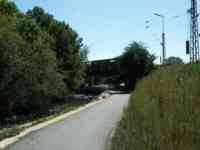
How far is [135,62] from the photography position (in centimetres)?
6456

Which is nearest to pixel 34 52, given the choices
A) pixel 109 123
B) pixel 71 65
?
pixel 109 123

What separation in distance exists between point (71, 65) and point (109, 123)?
132 feet

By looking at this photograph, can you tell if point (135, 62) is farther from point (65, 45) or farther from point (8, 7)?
point (8, 7)

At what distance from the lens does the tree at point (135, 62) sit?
212 ft

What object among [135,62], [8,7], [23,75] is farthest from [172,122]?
[135,62]

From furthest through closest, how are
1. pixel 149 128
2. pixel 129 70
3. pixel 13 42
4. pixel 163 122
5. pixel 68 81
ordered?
1. pixel 129 70
2. pixel 68 81
3. pixel 13 42
4. pixel 149 128
5. pixel 163 122

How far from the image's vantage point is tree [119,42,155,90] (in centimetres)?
6469

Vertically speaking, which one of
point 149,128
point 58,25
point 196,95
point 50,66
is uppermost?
point 58,25

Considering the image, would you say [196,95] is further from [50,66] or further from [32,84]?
[50,66]

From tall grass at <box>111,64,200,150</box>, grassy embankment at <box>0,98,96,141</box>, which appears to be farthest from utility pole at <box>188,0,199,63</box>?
tall grass at <box>111,64,200,150</box>

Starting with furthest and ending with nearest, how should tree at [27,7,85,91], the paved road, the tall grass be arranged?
1. tree at [27,7,85,91]
2. the paved road
3. the tall grass

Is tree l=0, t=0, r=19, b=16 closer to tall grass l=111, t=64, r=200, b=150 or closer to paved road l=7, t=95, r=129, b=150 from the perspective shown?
paved road l=7, t=95, r=129, b=150

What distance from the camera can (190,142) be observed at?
456cm

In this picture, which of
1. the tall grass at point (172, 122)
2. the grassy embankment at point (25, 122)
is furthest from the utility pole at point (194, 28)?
the tall grass at point (172, 122)
